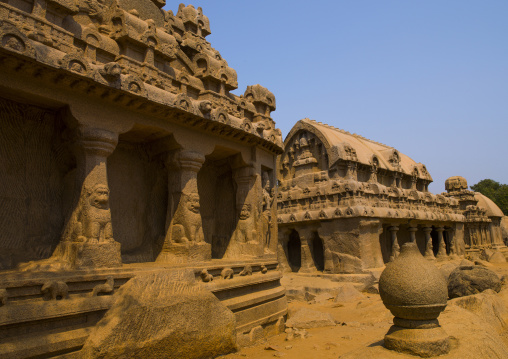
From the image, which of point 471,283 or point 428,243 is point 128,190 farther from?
point 428,243

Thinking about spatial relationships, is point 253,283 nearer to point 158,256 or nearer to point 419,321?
point 158,256

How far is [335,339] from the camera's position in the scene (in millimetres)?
7449

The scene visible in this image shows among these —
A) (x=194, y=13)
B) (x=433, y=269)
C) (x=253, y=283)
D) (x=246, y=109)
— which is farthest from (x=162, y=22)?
(x=433, y=269)

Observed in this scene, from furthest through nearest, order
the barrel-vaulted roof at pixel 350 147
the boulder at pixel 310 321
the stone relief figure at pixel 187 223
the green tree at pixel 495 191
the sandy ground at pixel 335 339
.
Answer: the green tree at pixel 495 191 < the barrel-vaulted roof at pixel 350 147 < the boulder at pixel 310 321 < the stone relief figure at pixel 187 223 < the sandy ground at pixel 335 339

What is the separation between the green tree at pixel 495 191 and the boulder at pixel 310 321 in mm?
46865

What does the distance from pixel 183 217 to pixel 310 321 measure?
12.4 ft

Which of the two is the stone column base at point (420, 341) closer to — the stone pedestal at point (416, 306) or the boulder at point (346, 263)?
the stone pedestal at point (416, 306)

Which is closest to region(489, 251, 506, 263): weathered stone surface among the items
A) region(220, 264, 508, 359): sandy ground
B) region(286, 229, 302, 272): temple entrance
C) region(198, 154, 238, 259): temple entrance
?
region(286, 229, 302, 272): temple entrance

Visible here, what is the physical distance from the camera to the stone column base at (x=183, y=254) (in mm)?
6898

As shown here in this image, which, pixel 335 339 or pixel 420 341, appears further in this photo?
pixel 335 339

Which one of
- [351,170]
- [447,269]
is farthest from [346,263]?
[351,170]

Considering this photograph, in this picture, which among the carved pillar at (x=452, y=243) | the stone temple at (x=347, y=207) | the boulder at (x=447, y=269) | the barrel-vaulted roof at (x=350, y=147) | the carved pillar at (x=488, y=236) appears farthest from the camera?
the carved pillar at (x=488, y=236)

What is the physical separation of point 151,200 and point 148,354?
4008 mm

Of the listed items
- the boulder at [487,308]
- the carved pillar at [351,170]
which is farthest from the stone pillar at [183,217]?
the carved pillar at [351,170]
